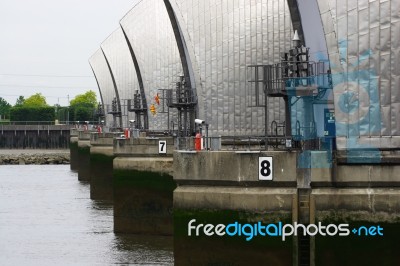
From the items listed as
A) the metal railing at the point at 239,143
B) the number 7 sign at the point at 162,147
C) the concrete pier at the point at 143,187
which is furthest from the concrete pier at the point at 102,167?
the metal railing at the point at 239,143

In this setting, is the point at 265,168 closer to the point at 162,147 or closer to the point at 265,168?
the point at 265,168

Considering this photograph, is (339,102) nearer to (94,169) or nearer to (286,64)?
(286,64)

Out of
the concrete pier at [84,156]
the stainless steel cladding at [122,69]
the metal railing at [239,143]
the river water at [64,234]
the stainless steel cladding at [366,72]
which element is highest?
the stainless steel cladding at [122,69]

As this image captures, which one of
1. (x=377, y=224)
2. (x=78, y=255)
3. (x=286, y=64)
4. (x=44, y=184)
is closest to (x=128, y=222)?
(x=78, y=255)

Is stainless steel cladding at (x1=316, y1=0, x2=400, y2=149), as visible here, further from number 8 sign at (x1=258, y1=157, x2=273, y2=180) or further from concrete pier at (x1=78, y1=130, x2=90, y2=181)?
concrete pier at (x1=78, y1=130, x2=90, y2=181)

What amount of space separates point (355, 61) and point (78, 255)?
53.4ft

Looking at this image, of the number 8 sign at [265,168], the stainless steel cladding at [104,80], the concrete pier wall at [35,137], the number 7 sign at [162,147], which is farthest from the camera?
the concrete pier wall at [35,137]

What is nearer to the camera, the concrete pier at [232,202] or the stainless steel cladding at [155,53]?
the concrete pier at [232,202]

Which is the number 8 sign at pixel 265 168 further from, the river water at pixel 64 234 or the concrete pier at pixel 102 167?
the concrete pier at pixel 102 167

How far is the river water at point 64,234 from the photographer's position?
39.4 metres

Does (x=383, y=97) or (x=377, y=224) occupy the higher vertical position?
(x=383, y=97)

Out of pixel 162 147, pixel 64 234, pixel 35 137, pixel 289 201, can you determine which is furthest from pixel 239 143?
pixel 35 137

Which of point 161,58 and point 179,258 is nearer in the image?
point 179,258

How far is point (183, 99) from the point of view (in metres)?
49.2
